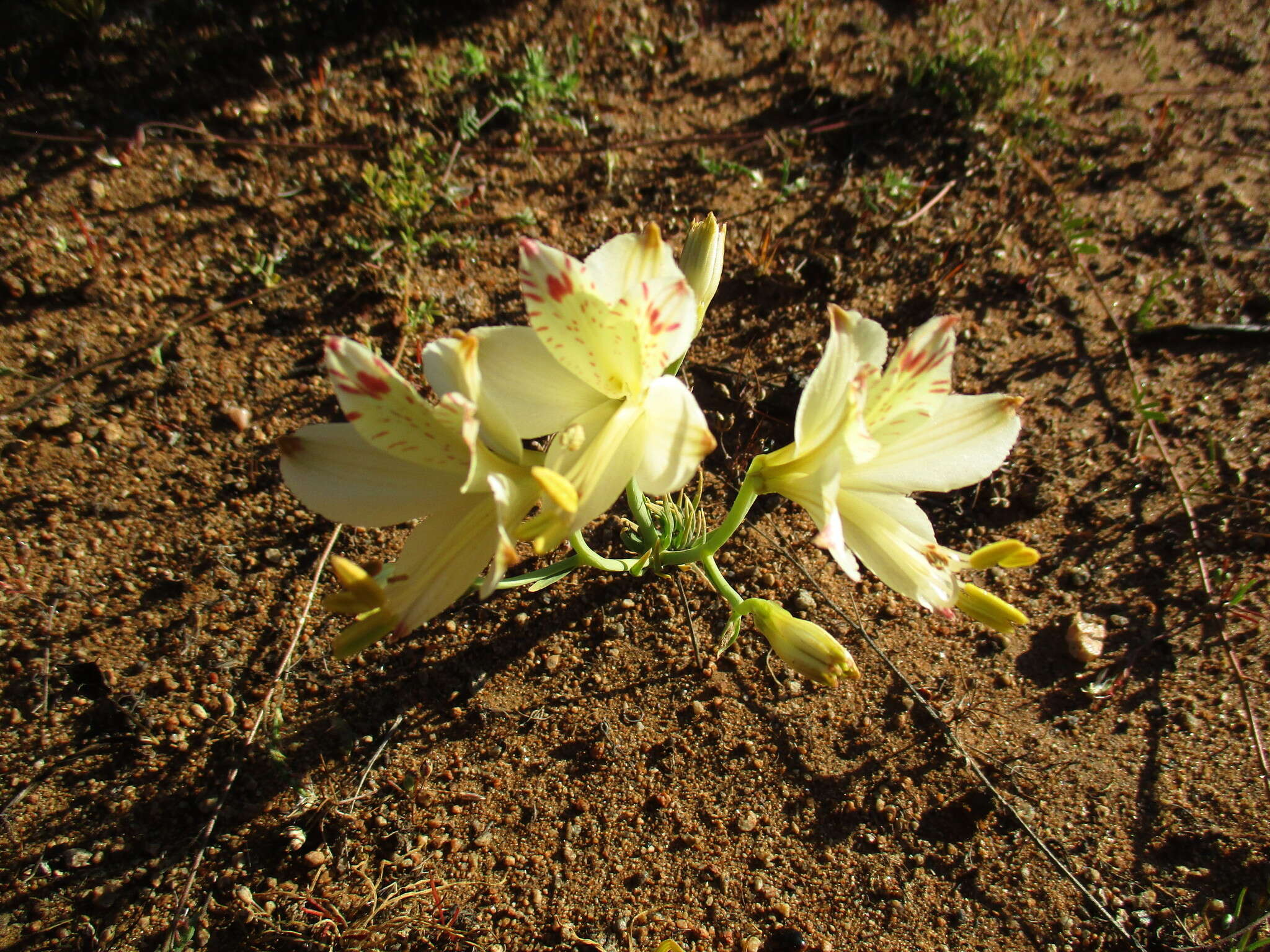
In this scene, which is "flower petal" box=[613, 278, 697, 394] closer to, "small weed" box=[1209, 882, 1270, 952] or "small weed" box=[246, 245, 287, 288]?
"small weed" box=[1209, 882, 1270, 952]

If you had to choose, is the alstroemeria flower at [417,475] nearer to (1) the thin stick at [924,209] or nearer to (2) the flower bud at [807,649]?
(2) the flower bud at [807,649]

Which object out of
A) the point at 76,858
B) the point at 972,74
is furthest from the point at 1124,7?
the point at 76,858

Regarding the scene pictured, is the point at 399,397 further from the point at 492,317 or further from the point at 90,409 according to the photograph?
the point at 90,409

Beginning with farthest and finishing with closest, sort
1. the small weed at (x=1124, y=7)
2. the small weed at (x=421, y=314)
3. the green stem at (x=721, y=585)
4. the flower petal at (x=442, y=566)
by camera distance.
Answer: the small weed at (x=1124, y=7) < the small weed at (x=421, y=314) < the green stem at (x=721, y=585) < the flower petal at (x=442, y=566)

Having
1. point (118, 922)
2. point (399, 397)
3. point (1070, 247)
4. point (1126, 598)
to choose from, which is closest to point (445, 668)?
point (118, 922)

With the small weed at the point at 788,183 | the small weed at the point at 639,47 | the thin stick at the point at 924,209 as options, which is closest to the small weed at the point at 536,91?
the small weed at the point at 639,47

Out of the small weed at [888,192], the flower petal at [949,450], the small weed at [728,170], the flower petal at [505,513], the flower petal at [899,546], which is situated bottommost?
the flower petal at [505,513]

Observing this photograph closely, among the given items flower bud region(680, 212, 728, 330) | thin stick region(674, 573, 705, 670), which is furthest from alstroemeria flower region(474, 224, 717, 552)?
thin stick region(674, 573, 705, 670)
